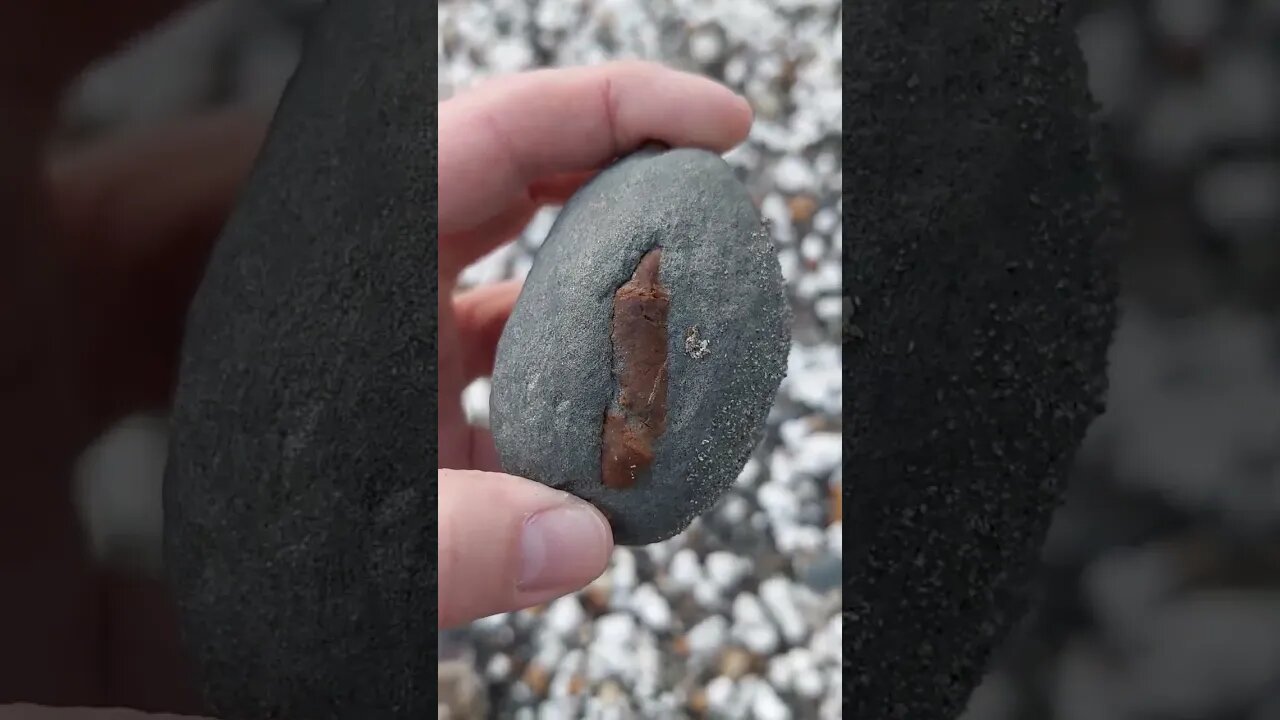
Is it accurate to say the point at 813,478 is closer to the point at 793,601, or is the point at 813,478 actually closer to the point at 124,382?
the point at 793,601

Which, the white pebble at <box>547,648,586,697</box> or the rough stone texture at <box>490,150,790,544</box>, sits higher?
the rough stone texture at <box>490,150,790,544</box>

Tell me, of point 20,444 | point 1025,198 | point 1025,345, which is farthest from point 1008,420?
point 20,444

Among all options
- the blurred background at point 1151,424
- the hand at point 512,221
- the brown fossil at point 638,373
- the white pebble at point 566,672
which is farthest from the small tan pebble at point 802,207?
the white pebble at point 566,672

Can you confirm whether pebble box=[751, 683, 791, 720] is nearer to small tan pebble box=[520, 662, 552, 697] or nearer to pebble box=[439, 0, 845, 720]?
pebble box=[439, 0, 845, 720]

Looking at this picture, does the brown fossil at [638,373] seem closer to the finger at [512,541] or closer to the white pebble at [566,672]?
the finger at [512,541]

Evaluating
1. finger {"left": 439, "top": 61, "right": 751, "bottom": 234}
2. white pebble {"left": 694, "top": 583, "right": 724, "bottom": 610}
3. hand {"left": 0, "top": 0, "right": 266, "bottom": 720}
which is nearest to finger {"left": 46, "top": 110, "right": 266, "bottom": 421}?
hand {"left": 0, "top": 0, "right": 266, "bottom": 720}

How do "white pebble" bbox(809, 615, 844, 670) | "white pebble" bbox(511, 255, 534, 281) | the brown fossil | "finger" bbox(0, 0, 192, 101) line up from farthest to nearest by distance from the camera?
"white pebble" bbox(511, 255, 534, 281)
"white pebble" bbox(809, 615, 844, 670)
"finger" bbox(0, 0, 192, 101)
the brown fossil
